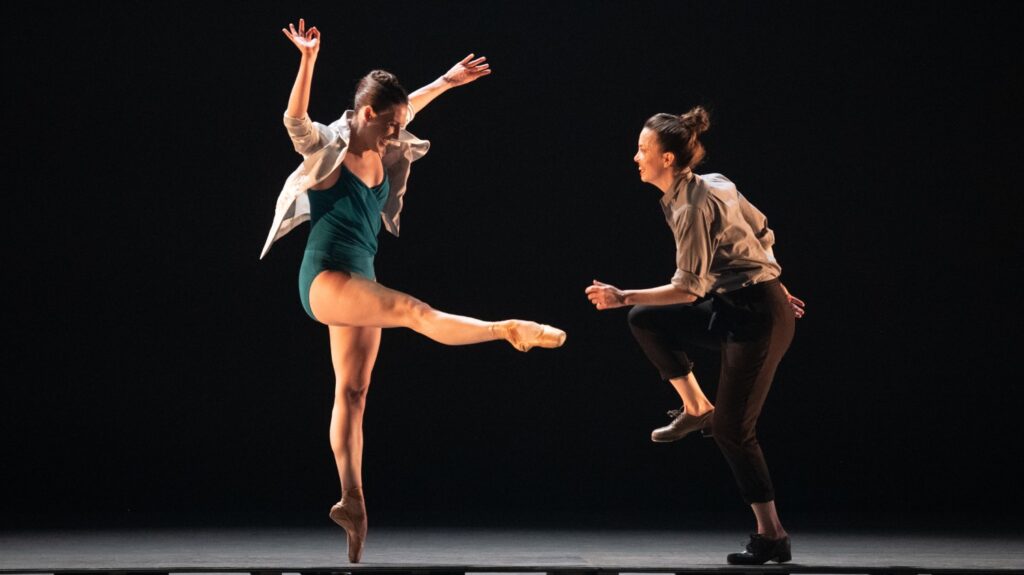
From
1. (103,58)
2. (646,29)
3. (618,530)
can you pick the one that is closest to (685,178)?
(618,530)

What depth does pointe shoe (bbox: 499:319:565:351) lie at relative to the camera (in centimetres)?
307

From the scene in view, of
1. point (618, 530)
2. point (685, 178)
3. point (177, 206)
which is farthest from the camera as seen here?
point (177, 206)

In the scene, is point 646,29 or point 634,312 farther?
point 646,29

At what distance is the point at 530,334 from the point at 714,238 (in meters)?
0.66

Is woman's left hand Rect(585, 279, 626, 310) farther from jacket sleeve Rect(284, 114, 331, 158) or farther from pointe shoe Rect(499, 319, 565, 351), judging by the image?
jacket sleeve Rect(284, 114, 331, 158)

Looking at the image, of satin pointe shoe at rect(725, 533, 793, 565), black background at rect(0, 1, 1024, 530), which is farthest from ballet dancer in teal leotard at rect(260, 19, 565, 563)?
black background at rect(0, 1, 1024, 530)

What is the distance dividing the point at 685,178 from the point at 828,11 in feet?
7.46

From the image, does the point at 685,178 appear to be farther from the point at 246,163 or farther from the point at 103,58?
the point at 103,58

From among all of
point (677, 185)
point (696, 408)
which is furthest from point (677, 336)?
point (677, 185)

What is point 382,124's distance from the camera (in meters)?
3.55

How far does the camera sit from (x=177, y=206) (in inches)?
209

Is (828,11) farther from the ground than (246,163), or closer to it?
farther from the ground

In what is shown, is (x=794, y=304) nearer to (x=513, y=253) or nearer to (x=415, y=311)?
(x=415, y=311)

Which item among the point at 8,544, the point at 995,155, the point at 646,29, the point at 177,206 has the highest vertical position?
the point at 646,29
